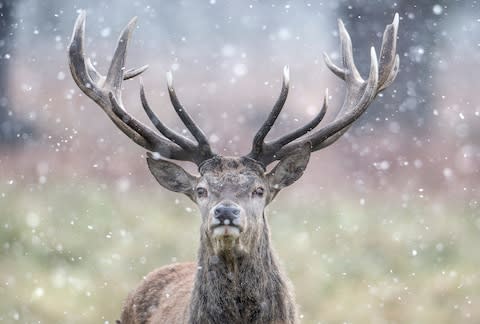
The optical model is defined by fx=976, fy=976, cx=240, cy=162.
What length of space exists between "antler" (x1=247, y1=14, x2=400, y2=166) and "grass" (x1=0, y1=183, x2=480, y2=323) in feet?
9.61

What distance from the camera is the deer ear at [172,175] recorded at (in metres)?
6.44

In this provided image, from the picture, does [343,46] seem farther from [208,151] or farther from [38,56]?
[38,56]

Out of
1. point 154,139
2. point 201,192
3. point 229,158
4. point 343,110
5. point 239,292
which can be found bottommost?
point 239,292

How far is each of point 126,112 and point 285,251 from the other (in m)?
4.15

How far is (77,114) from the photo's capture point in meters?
12.5

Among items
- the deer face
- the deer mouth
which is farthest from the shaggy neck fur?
the deer mouth

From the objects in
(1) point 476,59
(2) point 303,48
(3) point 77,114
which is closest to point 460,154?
(1) point 476,59

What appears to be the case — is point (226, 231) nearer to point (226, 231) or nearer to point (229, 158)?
point (226, 231)

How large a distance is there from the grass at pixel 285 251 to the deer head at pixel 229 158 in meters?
3.05

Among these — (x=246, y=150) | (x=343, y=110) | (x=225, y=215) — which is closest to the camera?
(x=225, y=215)

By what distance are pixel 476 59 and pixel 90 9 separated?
17.9 feet

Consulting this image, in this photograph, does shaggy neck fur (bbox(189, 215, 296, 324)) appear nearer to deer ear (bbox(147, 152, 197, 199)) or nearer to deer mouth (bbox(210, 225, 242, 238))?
deer mouth (bbox(210, 225, 242, 238))

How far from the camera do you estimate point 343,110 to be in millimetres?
6922

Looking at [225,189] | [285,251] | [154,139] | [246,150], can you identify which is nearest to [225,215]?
[225,189]
